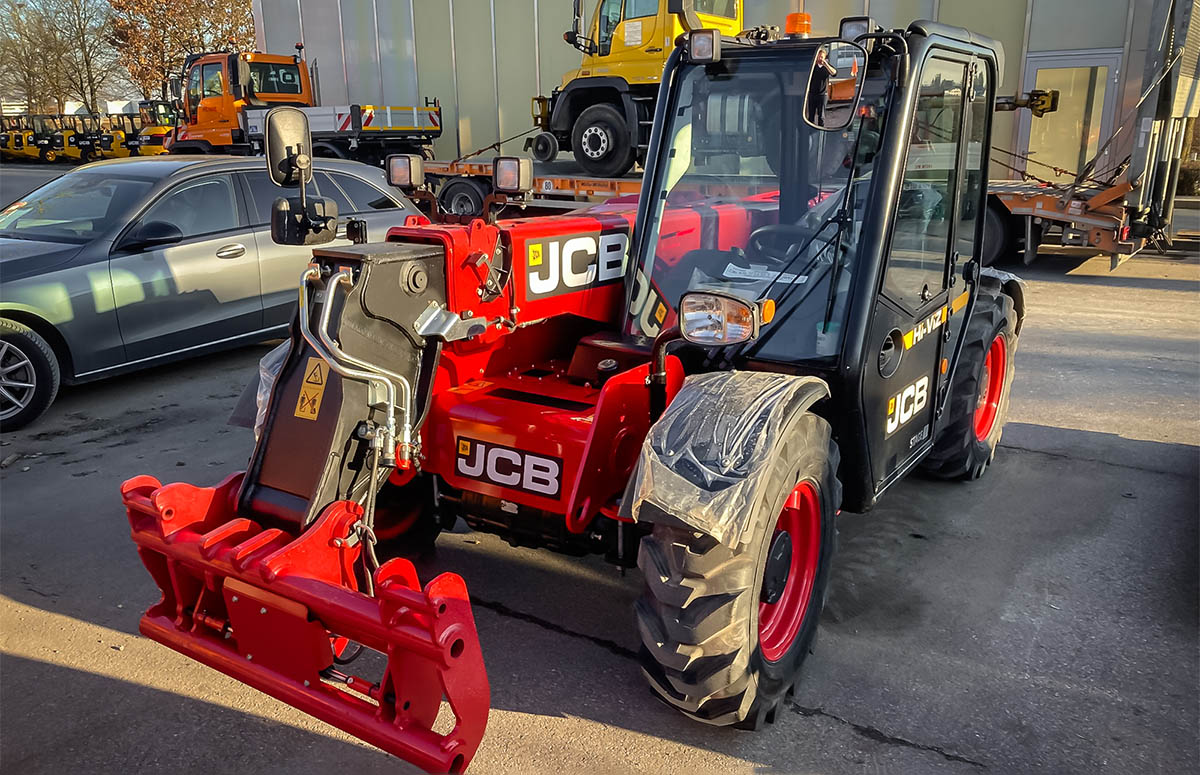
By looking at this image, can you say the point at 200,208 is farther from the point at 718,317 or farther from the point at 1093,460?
the point at 1093,460

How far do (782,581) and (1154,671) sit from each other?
146 centimetres

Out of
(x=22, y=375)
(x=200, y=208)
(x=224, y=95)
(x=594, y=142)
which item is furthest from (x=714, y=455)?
(x=224, y=95)

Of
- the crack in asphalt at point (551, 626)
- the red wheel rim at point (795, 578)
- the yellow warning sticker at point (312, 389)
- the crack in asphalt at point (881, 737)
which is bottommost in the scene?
the crack in asphalt at point (881, 737)

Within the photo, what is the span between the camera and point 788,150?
11.6 feet

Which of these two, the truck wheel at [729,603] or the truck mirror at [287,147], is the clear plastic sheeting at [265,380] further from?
the truck wheel at [729,603]

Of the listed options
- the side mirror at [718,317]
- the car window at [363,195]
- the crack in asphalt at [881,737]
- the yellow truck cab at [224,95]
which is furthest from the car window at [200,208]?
the yellow truck cab at [224,95]

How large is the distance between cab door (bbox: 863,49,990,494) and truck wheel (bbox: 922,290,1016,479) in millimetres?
452

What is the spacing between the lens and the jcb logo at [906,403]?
363 centimetres

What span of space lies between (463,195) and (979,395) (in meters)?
12.8

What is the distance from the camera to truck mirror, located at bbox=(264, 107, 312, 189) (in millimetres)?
3143

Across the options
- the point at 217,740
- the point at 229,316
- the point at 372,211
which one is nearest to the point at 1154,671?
the point at 217,740

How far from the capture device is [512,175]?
3.52 m

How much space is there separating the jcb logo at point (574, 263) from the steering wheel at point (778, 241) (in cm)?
60

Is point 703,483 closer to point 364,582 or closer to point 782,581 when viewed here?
point 782,581
